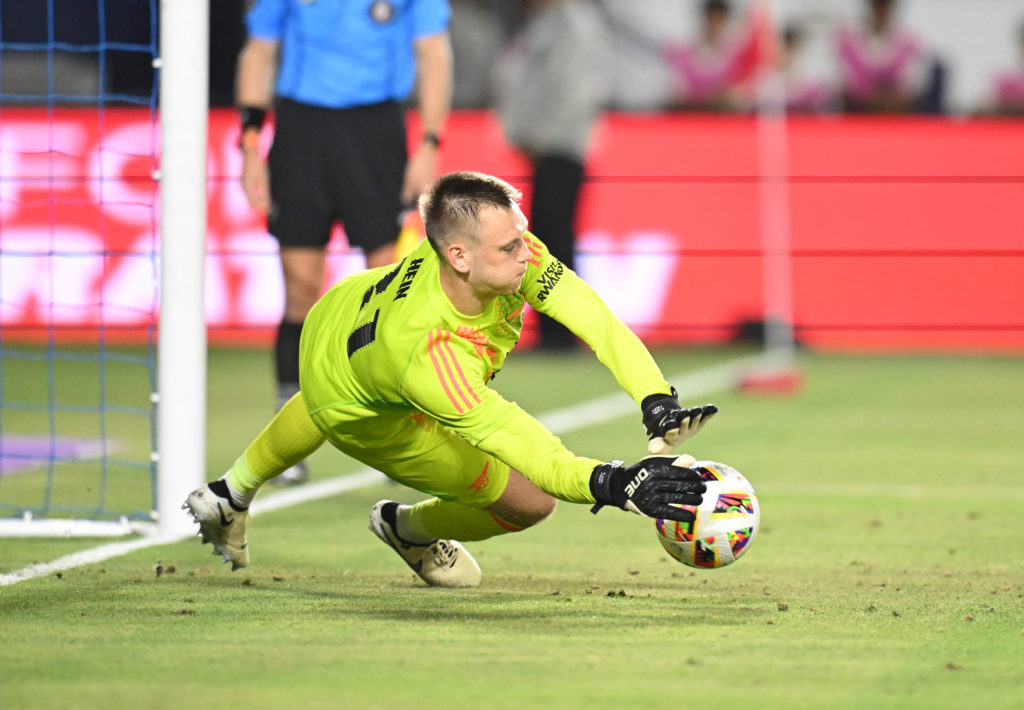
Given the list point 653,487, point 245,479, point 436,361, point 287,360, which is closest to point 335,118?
point 287,360

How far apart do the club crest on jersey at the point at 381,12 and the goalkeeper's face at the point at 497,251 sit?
300cm

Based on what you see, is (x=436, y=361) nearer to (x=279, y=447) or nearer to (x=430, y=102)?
(x=279, y=447)

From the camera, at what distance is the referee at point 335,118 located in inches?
285

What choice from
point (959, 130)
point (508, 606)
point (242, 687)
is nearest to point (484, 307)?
point (508, 606)

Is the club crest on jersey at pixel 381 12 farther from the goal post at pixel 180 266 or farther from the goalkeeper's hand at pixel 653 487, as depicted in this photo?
the goalkeeper's hand at pixel 653 487

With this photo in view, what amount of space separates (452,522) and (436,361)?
772 millimetres

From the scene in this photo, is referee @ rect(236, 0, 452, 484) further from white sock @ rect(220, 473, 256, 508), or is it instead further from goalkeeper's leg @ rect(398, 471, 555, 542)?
goalkeeper's leg @ rect(398, 471, 555, 542)

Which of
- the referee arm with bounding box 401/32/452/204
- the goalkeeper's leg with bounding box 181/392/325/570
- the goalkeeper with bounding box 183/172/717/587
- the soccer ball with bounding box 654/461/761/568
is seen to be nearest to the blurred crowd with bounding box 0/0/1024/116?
the referee arm with bounding box 401/32/452/204

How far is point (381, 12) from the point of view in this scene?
723 cm

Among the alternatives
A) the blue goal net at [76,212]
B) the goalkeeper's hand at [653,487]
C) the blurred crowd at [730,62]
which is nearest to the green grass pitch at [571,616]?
the goalkeeper's hand at [653,487]

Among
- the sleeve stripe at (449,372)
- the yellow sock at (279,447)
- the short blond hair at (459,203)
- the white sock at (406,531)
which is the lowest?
the white sock at (406,531)

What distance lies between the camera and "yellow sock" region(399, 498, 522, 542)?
197 inches

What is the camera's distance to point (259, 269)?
43.9ft

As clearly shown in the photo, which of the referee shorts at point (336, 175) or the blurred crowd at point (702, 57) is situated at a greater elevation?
the blurred crowd at point (702, 57)
